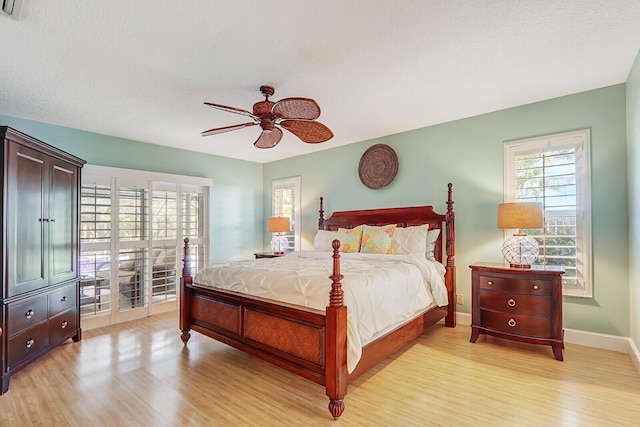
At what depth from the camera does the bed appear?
215 cm

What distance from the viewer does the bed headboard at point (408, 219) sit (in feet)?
13.0

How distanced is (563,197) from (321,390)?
2.98m

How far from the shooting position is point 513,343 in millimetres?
3357

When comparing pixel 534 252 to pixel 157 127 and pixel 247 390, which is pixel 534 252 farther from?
pixel 157 127

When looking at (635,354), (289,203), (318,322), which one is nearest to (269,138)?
(318,322)

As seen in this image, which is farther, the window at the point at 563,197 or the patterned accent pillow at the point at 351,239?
the patterned accent pillow at the point at 351,239

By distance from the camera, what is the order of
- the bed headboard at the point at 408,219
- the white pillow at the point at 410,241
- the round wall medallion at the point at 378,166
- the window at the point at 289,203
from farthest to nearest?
the window at the point at 289,203, the round wall medallion at the point at 378,166, the bed headboard at the point at 408,219, the white pillow at the point at 410,241

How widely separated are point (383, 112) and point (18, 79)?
342cm

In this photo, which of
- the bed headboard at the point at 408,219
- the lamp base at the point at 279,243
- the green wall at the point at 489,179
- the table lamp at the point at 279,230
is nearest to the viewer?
the green wall at the point at 489,179

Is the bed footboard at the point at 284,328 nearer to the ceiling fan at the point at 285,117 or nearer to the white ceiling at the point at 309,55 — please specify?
the ceiling fan at the point at 285,117

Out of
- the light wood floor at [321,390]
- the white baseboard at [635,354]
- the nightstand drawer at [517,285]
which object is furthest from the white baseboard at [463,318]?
the white baseboard at [635,354]

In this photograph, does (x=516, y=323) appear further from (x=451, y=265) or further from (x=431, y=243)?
(x=431, y=243)

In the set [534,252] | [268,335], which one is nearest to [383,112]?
[534,252]

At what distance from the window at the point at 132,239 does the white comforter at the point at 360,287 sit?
5.78 ft
